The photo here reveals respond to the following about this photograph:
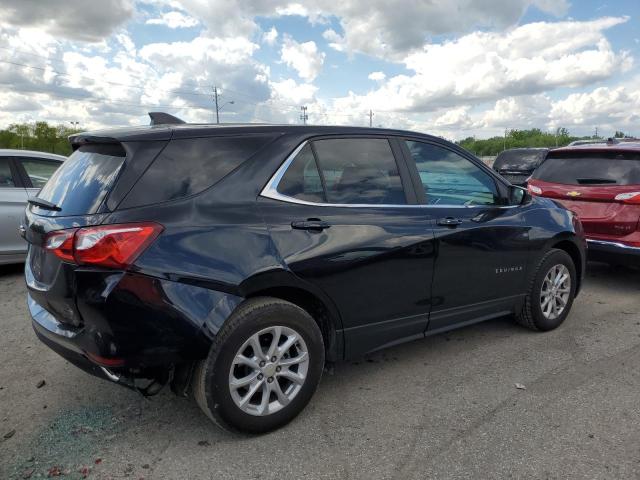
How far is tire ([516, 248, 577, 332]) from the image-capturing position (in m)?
4.38

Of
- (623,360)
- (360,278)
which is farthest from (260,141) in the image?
(623,360)

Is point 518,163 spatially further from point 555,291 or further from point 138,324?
point 138,324

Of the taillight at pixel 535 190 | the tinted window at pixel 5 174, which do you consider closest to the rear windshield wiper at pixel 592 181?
the taillight at pixel 535 190

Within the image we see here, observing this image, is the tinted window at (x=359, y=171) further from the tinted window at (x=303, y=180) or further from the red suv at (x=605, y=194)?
the red suv at (x=605, y=194)

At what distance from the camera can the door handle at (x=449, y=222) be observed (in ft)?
11.7

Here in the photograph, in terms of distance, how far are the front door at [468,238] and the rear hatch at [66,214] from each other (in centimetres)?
198

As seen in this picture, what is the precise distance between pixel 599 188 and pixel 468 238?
296 centimetres

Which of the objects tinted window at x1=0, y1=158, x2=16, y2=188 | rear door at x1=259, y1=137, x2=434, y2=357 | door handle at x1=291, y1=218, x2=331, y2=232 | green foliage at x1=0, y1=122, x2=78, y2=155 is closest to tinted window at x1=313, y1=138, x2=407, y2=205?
rear door at x1=259, y1=137, x2=434, y2=357

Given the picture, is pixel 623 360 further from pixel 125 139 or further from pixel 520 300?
pixel 125 139

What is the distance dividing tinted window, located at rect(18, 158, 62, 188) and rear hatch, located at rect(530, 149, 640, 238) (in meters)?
6.17

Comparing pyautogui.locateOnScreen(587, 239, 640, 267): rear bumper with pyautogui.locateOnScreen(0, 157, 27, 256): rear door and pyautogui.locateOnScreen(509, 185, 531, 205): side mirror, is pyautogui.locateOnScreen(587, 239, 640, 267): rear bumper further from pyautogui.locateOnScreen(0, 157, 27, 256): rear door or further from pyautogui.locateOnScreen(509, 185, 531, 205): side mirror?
pyautogui.locateOnScreen(0, 157, 27, 256): rear door

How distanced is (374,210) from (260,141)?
0.84 metres

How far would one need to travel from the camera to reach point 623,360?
3.92 metres

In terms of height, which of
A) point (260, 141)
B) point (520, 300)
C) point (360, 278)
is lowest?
point (520, 300)
